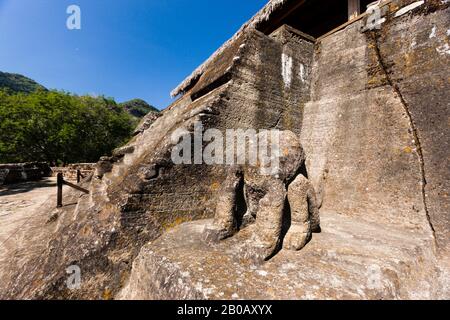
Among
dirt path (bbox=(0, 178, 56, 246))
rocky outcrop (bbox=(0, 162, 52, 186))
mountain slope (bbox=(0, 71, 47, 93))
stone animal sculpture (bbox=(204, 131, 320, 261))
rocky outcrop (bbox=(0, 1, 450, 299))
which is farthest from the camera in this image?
mountain slope (bbox=(0, 71, 47, 93))

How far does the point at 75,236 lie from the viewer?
8.20ft

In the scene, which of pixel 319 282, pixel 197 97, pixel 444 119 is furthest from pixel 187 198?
pixel 444 119

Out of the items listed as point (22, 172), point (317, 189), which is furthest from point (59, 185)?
point (22, 172)

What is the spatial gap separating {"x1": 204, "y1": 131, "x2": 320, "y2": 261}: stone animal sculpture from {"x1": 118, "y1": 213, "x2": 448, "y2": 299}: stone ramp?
12 centimetres

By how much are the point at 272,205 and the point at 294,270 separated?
58 cm

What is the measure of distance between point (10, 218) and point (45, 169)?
11.8 m

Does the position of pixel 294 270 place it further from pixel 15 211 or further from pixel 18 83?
pixel 18 83

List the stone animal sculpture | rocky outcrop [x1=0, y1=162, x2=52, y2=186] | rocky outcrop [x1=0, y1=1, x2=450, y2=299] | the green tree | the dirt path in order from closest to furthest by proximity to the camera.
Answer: rocky outcrop [x1=0, y1=1, x2=450, y2=299]
the stone animal sculpture
the dirt path
rocky outcrop [x1=0, y1=162, x2=52, y2=186]
the green tree

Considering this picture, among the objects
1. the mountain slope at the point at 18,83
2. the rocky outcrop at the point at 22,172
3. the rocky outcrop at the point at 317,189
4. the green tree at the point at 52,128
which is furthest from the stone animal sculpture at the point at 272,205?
the mountain slope at the point at 18,83

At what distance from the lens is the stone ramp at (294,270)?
159 cm

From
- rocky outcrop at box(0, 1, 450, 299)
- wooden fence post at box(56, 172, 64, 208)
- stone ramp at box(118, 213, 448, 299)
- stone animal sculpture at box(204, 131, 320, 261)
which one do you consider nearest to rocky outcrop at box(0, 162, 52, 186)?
wooden fence post at box(56, 172, 64, 208)

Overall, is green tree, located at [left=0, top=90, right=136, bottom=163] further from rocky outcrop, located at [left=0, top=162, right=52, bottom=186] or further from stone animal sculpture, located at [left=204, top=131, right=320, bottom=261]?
stone animal sculpture, located at [left=204, top=131, right=320, bottom=261]

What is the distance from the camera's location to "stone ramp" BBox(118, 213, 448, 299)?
1.59 m

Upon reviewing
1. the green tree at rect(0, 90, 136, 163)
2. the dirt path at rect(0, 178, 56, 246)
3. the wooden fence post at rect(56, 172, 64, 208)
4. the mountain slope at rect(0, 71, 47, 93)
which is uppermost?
the mountain slope at rect(0, 71, 47, 93)
